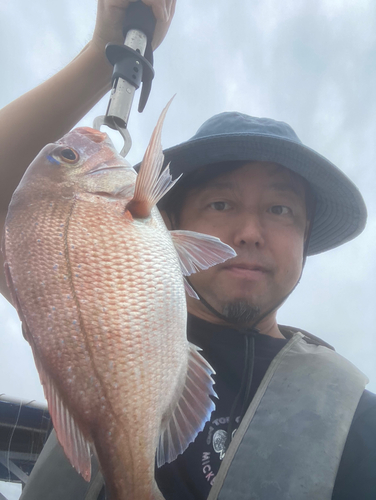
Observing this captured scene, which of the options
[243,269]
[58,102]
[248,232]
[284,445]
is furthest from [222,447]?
[58,102]

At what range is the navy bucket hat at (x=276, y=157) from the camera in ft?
5.53

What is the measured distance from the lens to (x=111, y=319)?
32.8 inches

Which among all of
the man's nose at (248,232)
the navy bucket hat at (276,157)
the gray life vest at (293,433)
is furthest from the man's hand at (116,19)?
the gray life vest at (293,433)

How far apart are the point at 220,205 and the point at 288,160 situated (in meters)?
0.45

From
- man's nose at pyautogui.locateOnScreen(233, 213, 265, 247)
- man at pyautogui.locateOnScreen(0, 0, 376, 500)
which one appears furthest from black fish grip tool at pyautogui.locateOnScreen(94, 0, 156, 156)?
man's nose at pyautogui.locateOnScreen(233, 213, 265, 247)

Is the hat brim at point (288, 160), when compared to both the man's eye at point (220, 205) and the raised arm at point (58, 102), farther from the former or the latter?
the raised arm at point (58, 102)

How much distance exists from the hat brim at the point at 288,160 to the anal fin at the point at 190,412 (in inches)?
46.3

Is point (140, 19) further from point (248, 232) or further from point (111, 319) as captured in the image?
point (111, 319)

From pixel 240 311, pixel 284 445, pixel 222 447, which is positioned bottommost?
pixel 222 447

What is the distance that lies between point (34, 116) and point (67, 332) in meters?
1.26

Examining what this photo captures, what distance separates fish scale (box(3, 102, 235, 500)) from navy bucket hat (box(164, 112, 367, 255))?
806 millimetres

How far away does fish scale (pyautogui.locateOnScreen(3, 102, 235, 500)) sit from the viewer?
79cm

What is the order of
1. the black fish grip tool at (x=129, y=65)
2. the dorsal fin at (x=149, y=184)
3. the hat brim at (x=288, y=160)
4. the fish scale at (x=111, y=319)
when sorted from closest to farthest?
the fish scale at (x=111, y=319), the dorsal fin at (x=149, y=184), the black fish grip tool at (x=129, y=65), the hat brim at (x=288, y=160)

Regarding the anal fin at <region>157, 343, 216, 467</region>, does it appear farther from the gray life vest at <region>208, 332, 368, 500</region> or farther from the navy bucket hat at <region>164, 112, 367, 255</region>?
the navy bucket hat at <region>164, 112, 367, 255</region>
